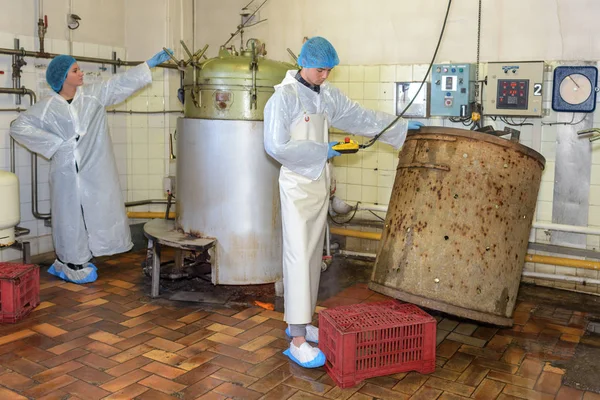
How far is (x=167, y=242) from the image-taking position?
436 centimetres

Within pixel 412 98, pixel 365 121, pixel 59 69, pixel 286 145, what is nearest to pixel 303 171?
pixel 286 145

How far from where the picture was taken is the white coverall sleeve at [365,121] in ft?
12.3

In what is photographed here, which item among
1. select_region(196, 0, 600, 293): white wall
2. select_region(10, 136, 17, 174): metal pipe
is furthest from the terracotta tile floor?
select_region(196, 0, 600, 293): white wall

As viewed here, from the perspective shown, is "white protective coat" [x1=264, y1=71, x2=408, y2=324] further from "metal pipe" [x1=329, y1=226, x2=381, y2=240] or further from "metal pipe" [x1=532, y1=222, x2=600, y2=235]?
"metal pipe" [x1=532, y1=222, x2=600, y2=235]

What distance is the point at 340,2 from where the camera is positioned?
17.6 feet

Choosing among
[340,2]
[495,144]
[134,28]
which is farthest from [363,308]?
[134,28]

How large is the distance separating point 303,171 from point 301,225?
29cm

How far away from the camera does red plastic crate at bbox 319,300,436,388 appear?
3.18 meters

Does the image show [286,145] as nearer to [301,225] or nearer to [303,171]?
[303,171]

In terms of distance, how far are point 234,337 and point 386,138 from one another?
1.47 m

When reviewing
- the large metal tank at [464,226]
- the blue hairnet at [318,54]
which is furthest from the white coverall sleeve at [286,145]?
the large metal tank at [464,226]

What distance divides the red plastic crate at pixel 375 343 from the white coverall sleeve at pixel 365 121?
3.35 feet

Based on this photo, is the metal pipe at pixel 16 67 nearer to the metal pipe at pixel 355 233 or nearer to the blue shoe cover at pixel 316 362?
the metal pipe at pixel 355 233

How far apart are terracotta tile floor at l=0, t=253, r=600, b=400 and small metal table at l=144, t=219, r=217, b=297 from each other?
20 cm
